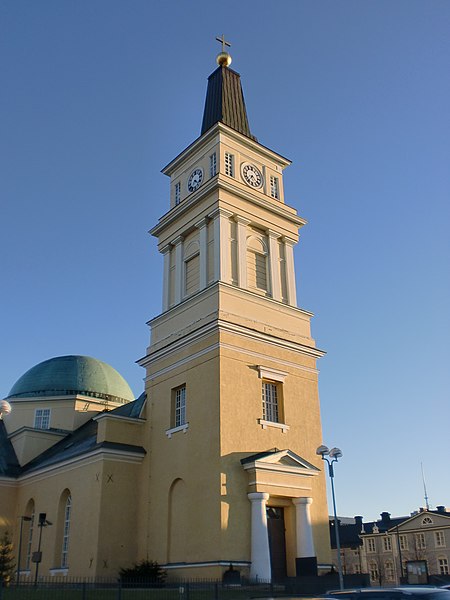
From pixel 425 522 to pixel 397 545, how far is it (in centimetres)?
439

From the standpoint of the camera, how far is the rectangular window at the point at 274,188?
115 feet

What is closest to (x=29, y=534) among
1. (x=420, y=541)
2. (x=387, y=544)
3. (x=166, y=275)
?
(x=166, y=275)

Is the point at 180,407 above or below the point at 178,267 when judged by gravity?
below

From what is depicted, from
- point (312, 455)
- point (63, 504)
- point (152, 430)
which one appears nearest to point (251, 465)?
point (312, 455)

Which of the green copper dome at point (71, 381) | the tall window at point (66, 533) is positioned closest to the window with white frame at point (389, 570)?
the green copper dome at point (71, 381)

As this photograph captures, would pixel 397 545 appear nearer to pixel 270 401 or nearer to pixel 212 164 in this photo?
pixel 270 401

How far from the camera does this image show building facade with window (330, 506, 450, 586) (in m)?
72.1

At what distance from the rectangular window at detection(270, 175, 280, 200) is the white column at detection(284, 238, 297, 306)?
3.10 meters

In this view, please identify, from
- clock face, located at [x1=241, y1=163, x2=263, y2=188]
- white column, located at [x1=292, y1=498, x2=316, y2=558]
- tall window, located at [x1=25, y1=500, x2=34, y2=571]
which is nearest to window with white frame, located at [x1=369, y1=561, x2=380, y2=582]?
tall window, located at [x1=25, y1=500, x2=34, y2=571]

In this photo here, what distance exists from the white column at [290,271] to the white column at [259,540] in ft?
34.5

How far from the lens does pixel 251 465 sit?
25125mm

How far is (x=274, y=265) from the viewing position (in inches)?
1265

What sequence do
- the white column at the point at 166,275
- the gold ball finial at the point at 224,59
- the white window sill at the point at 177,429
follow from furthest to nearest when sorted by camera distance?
the gold ball finial at the point at 224,59, the white column at the point at 166,275, the white window sill at the point at 177,429

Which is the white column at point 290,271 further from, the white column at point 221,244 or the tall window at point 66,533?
the tall window at point 66,533
